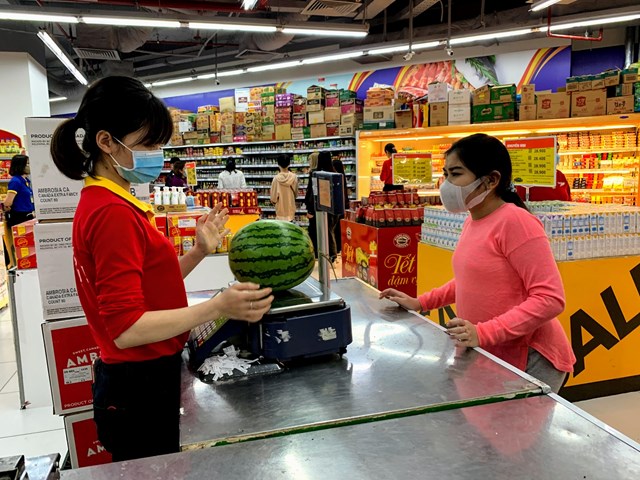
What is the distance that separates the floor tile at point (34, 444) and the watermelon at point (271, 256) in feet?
8.14

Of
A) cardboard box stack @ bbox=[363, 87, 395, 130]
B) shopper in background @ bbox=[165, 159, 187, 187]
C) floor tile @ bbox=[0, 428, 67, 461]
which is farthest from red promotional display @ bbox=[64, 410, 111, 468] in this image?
cardboard box stack @ bbox=[363, 87, 395, 130]

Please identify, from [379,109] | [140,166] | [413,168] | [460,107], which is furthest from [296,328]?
[379,109]

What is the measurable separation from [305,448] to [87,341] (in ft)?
6.58

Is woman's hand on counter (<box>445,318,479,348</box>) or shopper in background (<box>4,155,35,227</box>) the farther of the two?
shopper in background (<box>4,155,35,227</box>)

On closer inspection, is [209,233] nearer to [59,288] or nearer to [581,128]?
[59,288]

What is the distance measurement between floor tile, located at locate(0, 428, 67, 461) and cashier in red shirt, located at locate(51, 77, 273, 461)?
2.24 metres

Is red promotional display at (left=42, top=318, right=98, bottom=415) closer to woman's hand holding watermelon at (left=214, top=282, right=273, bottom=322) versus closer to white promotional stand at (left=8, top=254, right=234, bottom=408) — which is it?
white promotional stand at (left=8, top=254, right=234, bottom=408)

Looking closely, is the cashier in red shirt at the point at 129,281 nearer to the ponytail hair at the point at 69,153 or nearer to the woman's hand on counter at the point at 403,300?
the ponytail hair at the point at 69,153

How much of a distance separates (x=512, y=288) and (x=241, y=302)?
106 centimetres

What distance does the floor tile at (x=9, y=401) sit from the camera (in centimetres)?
389

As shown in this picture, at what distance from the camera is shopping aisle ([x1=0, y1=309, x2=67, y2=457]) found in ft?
10.8

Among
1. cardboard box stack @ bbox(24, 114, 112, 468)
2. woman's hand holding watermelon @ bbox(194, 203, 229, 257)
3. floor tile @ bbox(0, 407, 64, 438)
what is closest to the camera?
woman's hand holding watermelon @ bbox(194, 203, 229, 257)

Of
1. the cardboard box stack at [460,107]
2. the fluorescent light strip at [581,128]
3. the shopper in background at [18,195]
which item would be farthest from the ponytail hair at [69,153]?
the fluorescent light strip at [581,128]

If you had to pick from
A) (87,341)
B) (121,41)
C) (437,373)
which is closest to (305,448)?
(437,373)
